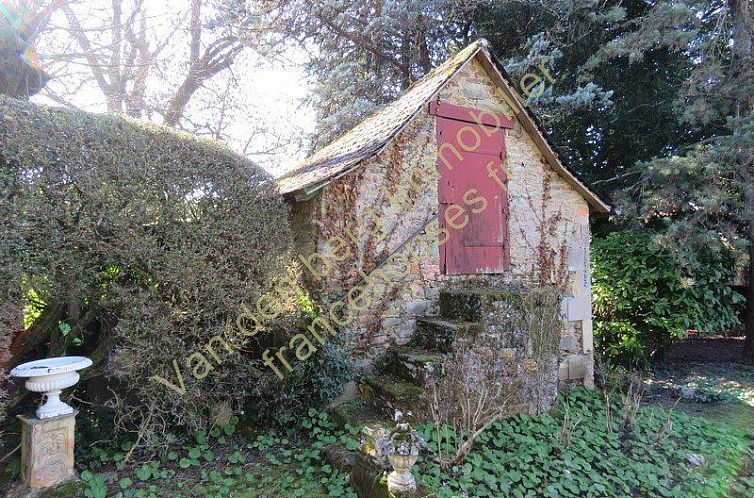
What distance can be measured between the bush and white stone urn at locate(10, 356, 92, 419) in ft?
29.0

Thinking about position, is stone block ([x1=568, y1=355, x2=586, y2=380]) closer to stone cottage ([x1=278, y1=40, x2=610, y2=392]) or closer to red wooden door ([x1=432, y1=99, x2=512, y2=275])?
stone cottage ([x1=278, y1=40, x2=610, y2=392])

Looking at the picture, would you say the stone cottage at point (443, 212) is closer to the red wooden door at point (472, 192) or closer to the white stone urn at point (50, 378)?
the red wooden door at point (472, 192)

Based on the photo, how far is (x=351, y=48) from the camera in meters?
10.8

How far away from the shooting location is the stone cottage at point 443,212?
18.0 feet

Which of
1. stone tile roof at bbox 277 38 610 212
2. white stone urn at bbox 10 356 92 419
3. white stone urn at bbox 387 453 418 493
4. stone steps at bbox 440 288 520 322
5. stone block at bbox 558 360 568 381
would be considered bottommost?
stone block at bbox 558 360 568 381

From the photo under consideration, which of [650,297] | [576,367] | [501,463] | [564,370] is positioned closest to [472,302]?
[501,463]

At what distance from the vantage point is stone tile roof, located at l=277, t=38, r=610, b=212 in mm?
5328

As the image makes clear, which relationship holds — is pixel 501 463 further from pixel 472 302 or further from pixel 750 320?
pixel 750 320

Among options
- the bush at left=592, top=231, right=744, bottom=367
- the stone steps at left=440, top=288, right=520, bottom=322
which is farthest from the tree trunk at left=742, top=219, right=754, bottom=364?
the stone steps at left=440, top=288, right=520, bottom=322

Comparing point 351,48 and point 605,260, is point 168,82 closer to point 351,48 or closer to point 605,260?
point 351,48

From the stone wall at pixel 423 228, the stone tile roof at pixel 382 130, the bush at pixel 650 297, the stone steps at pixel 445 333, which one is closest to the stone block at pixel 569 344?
the stone wall at pixel 423 228

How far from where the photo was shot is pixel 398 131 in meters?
5.54

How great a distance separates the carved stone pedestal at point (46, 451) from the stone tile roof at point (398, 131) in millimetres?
3160

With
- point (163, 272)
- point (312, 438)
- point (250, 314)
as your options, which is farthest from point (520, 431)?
point (163, 272)
